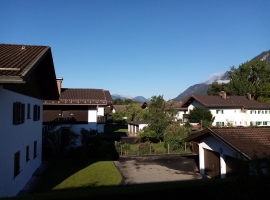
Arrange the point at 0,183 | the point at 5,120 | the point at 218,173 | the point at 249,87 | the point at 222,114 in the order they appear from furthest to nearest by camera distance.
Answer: the point at 249,87
the point at 222,114
the point at 218,173
the point at 5,120
the point at 0,183

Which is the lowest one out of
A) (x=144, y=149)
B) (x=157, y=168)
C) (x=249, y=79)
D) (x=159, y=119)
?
(x=157, y=168)

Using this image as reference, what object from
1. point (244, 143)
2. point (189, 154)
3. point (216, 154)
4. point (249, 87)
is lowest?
point (189, 154)

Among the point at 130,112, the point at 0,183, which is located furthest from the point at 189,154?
the point at 130,112

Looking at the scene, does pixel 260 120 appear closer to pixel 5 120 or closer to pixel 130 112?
pixel 130 112

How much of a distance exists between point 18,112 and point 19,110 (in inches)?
7.5

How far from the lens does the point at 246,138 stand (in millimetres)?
13234

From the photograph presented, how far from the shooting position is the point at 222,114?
4634cm

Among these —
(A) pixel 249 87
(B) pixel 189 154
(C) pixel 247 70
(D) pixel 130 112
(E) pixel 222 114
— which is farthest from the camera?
(C) pixel 247 70

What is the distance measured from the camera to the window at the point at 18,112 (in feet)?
34.6

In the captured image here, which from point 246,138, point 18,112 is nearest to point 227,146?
point 246,138

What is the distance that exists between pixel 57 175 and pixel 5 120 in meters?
7.38

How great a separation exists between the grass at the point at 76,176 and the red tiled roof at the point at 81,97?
781 cm

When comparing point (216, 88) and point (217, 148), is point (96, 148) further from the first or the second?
point (216, 88)

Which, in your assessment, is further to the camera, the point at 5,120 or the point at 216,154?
the point at 216,154
